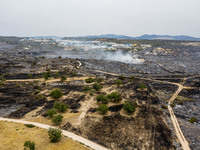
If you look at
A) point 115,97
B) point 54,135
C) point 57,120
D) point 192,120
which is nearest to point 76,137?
point 54,135

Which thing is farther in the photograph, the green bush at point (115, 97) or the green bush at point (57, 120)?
the green bush at point (115, 97)

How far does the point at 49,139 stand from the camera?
20.5m

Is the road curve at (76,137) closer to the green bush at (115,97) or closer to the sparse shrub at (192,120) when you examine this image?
the green bush at (115,97)

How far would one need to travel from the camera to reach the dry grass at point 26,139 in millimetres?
18578

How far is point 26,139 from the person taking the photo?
19.9 meters

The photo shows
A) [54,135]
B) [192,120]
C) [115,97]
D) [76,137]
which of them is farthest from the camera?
[115,97]

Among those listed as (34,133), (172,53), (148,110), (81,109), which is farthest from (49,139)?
(172,53)

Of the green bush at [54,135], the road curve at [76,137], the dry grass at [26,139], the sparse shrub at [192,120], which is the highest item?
the green bush at [54,135]

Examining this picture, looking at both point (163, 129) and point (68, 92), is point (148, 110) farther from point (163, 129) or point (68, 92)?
point (68, 92)

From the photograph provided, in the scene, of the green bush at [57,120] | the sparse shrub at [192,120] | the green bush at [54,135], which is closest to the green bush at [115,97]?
the green bush at [57,120]

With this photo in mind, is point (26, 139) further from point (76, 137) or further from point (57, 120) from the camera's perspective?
point (76, 137)

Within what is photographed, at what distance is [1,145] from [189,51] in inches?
5408

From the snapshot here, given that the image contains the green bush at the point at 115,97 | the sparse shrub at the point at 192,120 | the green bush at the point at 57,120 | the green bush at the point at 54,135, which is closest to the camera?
the green bush at the point at 54,135

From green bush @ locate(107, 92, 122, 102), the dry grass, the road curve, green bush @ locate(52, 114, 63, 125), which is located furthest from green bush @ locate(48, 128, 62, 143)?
green bush @ locate(107, 92, 122, 102)
